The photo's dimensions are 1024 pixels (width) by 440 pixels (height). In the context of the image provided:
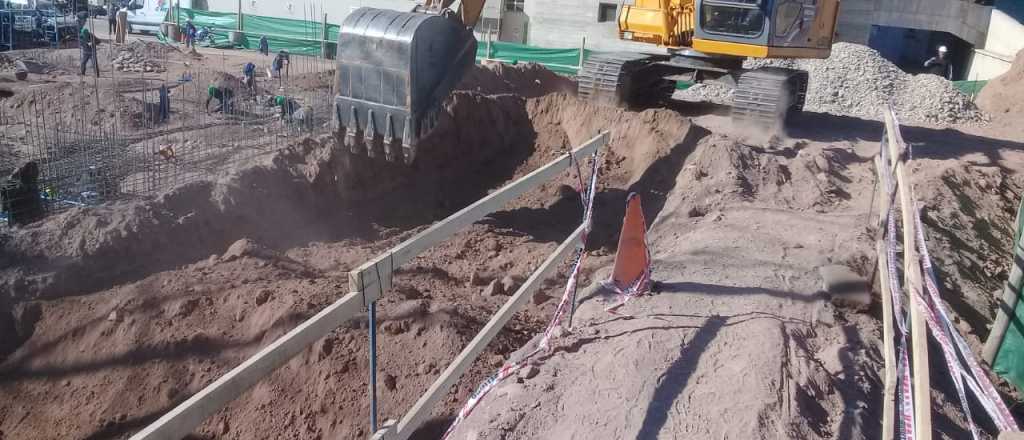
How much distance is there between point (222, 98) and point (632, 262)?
11.1 meters

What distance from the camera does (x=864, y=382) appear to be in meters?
4.95

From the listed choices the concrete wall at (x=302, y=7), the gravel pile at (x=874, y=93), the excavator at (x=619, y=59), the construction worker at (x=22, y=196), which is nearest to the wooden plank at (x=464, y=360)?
the excavator at (x=619, y=59)

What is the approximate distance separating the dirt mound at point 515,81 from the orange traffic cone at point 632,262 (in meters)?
8.98

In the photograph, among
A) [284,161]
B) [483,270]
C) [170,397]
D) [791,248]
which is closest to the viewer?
[170,397]

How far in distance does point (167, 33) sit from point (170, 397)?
1146 inches

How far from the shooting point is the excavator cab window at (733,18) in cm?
1149

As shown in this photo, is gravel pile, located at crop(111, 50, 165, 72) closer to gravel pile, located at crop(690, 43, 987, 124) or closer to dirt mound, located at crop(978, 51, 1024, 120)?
gravel pile, located at crop(690, 43, 987, 124)

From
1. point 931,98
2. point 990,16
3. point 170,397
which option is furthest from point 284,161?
Result: point 990,16

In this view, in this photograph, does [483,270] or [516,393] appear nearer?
[516,393]

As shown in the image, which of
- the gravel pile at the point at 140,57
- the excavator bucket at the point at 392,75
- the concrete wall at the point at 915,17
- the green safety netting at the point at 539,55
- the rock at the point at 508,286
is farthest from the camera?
the concrete wall at the point at 915,17

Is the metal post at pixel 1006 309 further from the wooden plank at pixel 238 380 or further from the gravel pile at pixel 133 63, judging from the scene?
the gravel pile at pixel 133 63

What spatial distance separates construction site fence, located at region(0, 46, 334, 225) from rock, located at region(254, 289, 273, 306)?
300 cm

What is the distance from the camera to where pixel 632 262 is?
20.0 feet

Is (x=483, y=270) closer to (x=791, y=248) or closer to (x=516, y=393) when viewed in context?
(x=791, y=248)
